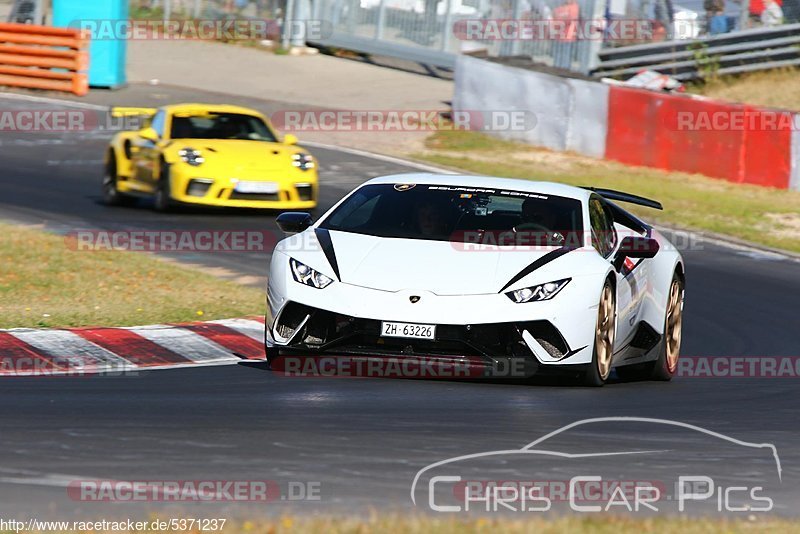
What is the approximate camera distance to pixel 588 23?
91.3ft

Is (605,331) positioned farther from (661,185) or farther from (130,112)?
(661,185)

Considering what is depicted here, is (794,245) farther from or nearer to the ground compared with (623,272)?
nearer to the ground

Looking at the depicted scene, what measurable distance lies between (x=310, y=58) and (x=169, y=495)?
28954 millimetres

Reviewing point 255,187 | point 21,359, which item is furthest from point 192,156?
point 21,359

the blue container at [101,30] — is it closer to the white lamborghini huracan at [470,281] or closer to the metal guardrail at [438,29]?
the metal guardrail at [438,29]

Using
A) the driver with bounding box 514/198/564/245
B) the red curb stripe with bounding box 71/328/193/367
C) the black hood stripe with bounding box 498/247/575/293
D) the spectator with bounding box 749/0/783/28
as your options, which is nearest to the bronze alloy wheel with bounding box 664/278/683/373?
the driver with bounding box 514/198/564/245

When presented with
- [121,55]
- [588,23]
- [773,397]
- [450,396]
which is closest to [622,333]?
[773,397]

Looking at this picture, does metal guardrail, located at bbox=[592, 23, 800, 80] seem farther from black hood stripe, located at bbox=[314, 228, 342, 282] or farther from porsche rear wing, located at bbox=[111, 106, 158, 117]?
black hood stripe, located at bbox=[314, 228, 342, 282]

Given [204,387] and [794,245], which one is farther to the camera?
[794,245]

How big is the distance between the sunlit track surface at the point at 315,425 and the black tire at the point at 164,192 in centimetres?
737

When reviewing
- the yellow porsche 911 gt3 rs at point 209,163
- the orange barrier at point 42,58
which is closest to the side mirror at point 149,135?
the yellow porsche 911 gt3 rs at point 209,163

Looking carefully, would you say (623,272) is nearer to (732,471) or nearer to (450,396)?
(450,396)

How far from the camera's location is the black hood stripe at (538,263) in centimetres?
812

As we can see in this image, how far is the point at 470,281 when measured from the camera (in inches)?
319
